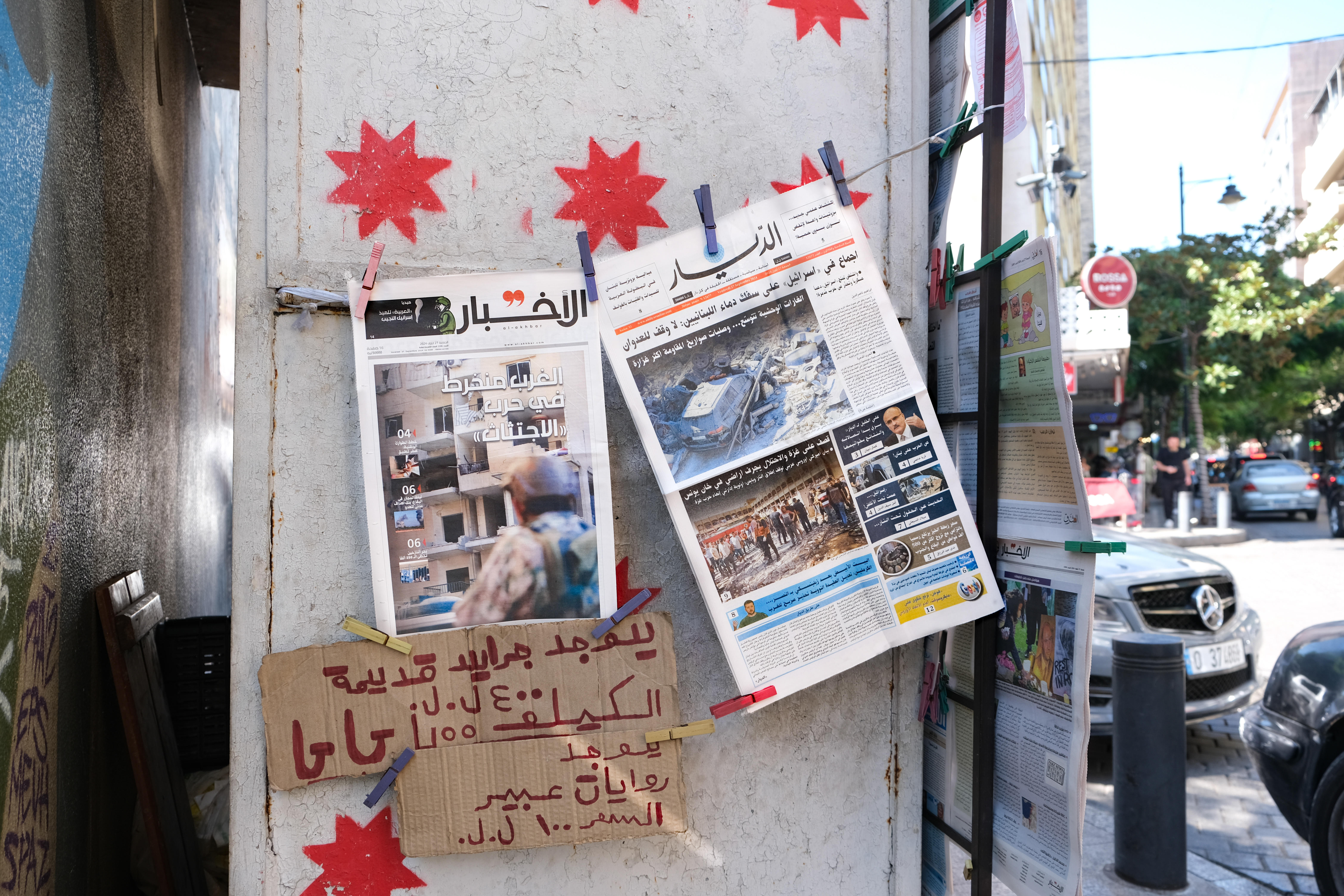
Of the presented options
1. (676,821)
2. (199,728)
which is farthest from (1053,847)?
(199,728)

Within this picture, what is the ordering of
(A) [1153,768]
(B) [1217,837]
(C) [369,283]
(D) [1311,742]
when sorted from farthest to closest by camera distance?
(B) [1217,837] → (A) [1153,768] → (D) [1311,742] → (C) [369,283]

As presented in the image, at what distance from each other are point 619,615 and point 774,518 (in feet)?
1.32

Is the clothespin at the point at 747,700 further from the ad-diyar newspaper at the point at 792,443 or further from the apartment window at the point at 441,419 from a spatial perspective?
the apartment window at the point at 441,419

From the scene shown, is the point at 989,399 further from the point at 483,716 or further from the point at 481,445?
the point at 483,716

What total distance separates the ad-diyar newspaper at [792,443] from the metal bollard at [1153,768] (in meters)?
2.27

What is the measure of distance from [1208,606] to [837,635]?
428cm

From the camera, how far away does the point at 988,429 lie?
209 cm

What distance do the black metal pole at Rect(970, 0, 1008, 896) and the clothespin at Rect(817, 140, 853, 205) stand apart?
0.98 feet

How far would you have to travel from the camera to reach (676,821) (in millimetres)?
2111

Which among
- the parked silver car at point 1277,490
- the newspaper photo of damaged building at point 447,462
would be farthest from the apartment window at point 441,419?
the parked silver car at point 1277,490

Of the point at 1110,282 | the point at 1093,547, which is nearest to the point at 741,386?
the point at 1093,547

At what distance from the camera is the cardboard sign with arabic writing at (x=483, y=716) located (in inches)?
79.5

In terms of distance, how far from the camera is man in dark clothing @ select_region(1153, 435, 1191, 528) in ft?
58.5

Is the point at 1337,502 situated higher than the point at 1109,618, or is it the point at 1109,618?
the point at 1109,618
